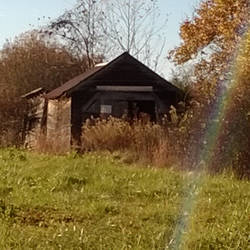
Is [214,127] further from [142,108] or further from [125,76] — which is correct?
[125,76]

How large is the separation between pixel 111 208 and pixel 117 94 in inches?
712

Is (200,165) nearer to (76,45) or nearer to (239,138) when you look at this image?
(239,138)

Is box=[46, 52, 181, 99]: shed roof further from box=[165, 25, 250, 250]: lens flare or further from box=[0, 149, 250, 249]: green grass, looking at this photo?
box=[0, 149, 250, 249]: green grass

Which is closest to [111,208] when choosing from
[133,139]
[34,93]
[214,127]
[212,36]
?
[214,127]

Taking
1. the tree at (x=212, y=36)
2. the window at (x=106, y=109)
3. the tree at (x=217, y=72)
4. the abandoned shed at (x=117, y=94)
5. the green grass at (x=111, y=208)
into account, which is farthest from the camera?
the abandoned shed at (x=117, y=94)

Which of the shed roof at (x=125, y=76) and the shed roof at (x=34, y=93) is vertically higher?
the shed roof at (x=125, y=76)

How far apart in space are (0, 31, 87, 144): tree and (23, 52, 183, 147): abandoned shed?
23.2 feet

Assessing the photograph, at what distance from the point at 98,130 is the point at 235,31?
228 inches

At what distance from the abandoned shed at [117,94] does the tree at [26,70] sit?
23.2 feet

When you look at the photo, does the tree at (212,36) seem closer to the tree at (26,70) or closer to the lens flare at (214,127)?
the lens flare at (214,127)

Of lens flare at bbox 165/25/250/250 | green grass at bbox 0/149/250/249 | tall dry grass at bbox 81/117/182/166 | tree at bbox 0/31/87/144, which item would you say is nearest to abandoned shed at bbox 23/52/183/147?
tall dry grass at bbox 81/117/182/166

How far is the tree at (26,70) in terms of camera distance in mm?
34750

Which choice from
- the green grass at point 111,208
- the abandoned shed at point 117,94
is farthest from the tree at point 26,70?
the green grass at point 111,208

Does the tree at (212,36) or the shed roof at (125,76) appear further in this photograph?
the shed roof at (125,76)
